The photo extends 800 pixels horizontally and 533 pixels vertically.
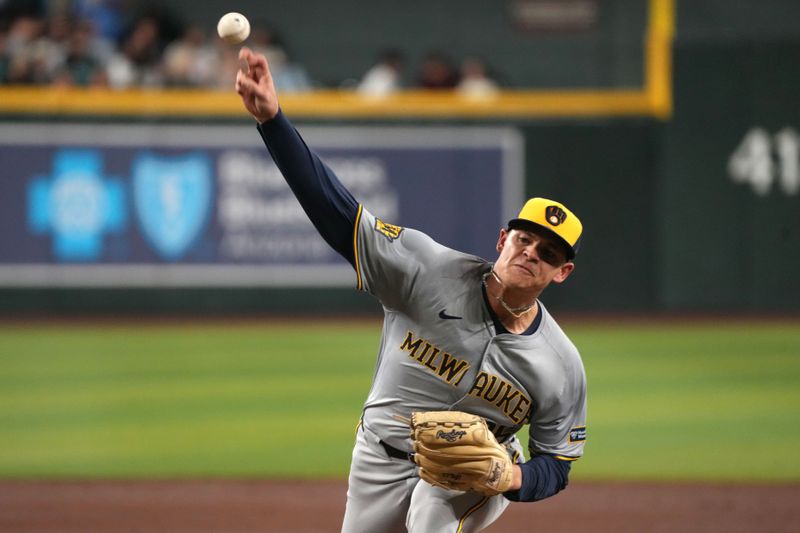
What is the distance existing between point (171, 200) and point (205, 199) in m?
0.43

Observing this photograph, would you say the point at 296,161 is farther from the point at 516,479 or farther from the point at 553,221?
the point at 516,479

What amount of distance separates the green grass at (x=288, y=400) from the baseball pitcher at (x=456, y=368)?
Result: 347 cm

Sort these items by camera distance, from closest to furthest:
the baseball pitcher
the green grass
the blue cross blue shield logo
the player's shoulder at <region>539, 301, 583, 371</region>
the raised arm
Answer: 1. the raised arm
2. the baseball pitcher
3. the player's shoulder at <region>539, 301, 583, 371</region>
4. the green grass
5. the blue cross blue shield logo

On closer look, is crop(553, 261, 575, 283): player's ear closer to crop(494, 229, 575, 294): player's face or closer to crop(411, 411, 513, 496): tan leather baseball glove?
crop(494, 229, 575, 294): player's face

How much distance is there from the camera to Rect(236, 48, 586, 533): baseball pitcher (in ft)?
12.5

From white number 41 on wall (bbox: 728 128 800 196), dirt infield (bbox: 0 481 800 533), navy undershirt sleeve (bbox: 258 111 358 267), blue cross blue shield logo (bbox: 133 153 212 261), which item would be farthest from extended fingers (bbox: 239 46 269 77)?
white number 41 on wall (bbox: 728 128 800 196)

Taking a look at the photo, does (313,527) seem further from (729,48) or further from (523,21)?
(523,21)

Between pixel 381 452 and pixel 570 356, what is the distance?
2.49ft

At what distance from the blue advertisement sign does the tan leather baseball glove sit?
36.4 ft

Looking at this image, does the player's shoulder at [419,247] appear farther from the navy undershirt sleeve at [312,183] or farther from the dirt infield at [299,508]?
the dirt infield at [299,508]

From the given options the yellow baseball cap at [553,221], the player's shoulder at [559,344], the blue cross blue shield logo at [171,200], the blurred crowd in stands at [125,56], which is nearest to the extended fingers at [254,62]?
the yellow baseball cap at [553,221]

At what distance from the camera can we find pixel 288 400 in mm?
9758

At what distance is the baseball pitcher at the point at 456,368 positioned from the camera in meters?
3.81

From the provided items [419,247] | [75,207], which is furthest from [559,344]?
[75,207]
